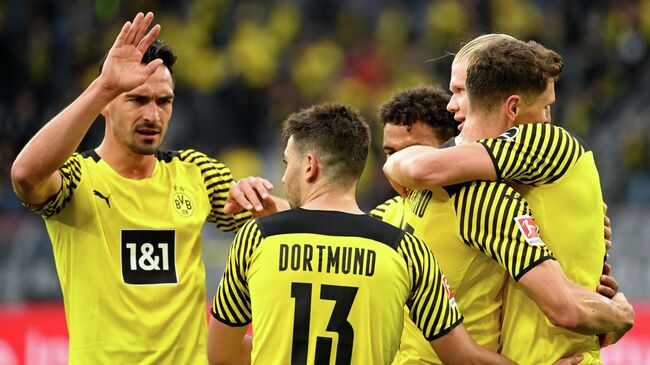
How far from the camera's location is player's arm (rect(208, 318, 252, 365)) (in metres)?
3.93

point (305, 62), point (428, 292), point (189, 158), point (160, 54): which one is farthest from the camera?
point (305, 62)

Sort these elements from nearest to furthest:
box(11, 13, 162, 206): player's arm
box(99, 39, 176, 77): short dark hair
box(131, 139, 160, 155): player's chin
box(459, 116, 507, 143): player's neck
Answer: box(459, 116, 507, 143): player's neck < box(11, 13, 162, 206): player's arm < box(131, 139, 160, 155): player's chin < box(99, 39, 176, 77): short dark hair

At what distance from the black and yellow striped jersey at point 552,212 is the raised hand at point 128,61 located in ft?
4.83

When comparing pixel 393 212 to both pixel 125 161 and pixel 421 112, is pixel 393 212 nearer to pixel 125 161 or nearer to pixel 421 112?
pixel 421 112

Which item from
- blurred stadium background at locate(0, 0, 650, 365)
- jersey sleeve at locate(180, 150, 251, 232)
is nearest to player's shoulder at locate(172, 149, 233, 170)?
jersey sleeve at locate(180, 150, 251, 232)

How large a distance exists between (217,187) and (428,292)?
5.94 ft

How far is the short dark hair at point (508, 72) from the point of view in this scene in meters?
3.90

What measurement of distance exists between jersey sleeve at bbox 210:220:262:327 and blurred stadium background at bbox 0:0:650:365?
27.2 feet

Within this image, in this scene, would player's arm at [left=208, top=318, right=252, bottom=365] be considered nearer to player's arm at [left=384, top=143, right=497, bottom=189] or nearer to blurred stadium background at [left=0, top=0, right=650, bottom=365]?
player's arm at [left=384, top=143, right=497, bottom=189]

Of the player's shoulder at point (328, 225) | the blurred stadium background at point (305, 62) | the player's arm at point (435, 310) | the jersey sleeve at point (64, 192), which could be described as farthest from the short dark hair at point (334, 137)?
the blurred stadium background at point (305, 62)

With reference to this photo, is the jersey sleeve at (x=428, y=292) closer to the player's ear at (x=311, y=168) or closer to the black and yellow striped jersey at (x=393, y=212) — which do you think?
the player's ear at (x=311, y=168)

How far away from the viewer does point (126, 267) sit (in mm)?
4855

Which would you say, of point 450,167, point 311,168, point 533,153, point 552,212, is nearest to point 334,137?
point 311,168

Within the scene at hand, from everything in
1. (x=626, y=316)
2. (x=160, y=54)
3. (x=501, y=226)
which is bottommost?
(x=626, y=316)
